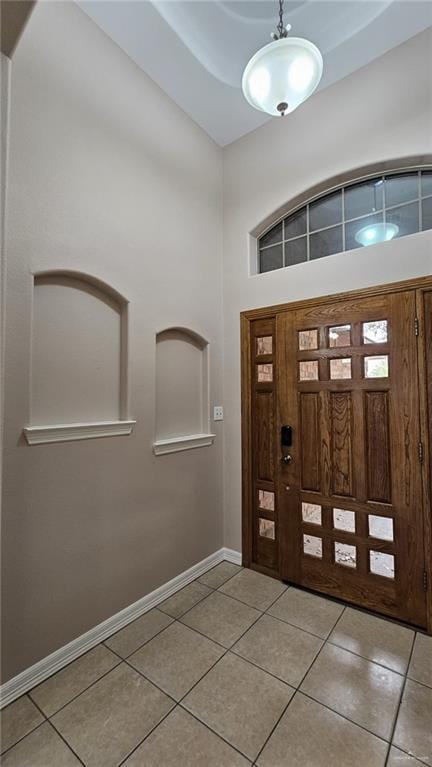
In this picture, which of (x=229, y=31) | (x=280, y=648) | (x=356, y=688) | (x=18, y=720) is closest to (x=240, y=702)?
(x=280, y=648)

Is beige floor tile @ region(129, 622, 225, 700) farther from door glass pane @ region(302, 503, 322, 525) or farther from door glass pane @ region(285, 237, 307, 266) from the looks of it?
door glass pane @ region(285, 237, 307, 266)

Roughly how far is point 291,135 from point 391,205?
3.57 ft

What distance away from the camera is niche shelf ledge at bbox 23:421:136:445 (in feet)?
5.60

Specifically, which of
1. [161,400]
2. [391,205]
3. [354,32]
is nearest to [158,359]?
[161,400]

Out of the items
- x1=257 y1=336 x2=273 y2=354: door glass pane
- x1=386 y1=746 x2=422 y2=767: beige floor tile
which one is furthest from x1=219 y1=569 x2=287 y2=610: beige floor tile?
x1=257 y1=336 x2=273 y2=354: door glass pane

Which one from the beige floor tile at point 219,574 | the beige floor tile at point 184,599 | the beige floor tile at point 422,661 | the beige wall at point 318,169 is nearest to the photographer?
the beige floor tile at point 422,661

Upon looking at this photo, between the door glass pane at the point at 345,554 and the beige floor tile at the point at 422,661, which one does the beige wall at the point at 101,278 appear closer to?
the door glass pane at the point at 345,554

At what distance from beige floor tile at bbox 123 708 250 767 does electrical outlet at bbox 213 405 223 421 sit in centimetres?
193

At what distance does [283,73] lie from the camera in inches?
67.9

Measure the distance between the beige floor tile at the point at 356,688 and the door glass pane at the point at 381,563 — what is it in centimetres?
54

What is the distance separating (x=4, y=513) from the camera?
1594 millimetres

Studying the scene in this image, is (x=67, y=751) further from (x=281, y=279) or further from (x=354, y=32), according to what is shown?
(x=354, y=32)

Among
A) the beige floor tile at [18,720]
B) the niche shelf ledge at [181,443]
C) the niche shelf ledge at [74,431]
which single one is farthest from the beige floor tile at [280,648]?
the niche shelf ledge at [74,431]

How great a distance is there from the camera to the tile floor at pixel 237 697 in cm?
135
